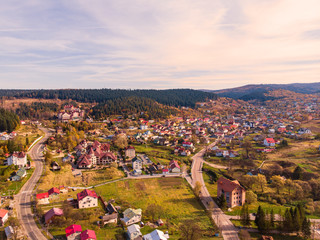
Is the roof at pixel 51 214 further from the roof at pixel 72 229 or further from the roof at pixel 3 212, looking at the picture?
the roof at pixel 3 212

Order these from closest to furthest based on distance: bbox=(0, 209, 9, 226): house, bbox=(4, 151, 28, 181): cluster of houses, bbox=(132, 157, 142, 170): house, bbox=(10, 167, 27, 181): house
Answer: bbox=(0, 209, 9, 226): house → bbox=(10, 167, 27, 181): house → bbox=(4, 151, 28, 181): cluster of houses → bbox=(132, 157, 142, 170): house

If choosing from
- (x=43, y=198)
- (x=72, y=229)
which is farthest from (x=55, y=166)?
(x=72, y=229)

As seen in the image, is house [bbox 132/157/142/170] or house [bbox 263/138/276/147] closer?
house [bbox 132/157/142/170]

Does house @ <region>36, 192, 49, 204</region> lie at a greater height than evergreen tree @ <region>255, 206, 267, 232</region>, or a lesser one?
greater

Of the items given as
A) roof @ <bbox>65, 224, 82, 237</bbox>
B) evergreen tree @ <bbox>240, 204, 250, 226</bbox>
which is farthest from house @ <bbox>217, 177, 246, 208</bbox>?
roof @ <bbox>65, 224, 82, 237</bbox>

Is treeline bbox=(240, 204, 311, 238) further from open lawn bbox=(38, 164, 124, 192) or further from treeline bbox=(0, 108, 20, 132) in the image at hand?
treeline bbox=(0, 108, 20, 132)

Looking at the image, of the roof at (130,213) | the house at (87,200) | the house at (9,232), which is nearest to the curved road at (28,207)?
the house at (9,232)

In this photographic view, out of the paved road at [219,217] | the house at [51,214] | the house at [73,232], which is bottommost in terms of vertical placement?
the paved road at [219,217]

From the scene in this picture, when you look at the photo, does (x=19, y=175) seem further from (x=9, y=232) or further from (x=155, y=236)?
(x=155, y=236)
